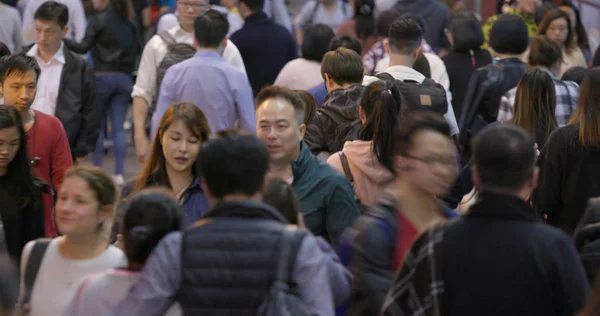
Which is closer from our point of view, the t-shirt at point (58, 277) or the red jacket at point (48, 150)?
the t-shirt at point (58, 277)

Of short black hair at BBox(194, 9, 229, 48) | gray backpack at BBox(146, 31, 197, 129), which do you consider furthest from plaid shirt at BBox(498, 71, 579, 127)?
gray backpack at BBox(146, 31, 197, 129)

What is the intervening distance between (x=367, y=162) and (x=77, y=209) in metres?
1.79

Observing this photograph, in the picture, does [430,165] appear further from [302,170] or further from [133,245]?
[302,170]

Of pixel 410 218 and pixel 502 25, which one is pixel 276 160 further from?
pixel 502 25

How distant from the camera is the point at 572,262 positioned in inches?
162

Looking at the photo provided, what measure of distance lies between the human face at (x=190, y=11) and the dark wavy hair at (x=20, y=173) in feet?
12.2

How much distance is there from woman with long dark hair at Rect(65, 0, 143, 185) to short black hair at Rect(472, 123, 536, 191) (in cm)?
857

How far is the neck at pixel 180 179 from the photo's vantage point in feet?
20.4

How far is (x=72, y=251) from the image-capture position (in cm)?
509

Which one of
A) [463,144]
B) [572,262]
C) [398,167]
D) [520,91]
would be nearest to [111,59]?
[463,144]

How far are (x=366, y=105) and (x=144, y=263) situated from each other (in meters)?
2.33

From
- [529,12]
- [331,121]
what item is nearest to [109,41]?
[529,12]

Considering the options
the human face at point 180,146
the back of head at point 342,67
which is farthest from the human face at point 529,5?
the human face at point 180,146

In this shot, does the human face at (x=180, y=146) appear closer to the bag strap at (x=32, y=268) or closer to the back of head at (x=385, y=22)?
the bag strap at (x=32, y=268)
